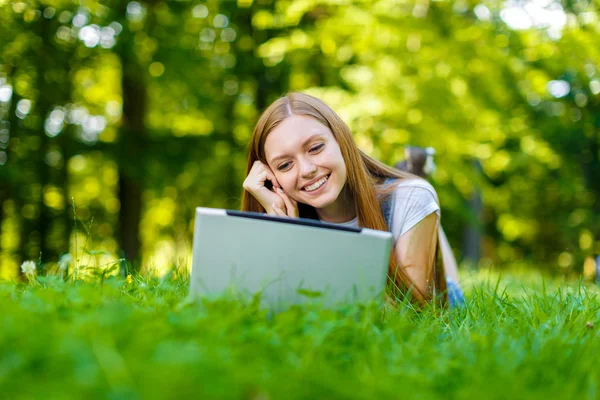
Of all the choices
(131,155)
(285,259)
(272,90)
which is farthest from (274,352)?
(272,90)

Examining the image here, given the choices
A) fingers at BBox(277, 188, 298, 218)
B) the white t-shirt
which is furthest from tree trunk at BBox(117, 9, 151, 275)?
the white t-shirt

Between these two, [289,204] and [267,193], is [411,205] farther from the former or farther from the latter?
[267,193]

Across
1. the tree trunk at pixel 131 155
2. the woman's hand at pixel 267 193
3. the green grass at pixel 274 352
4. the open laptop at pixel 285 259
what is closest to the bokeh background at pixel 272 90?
the tree trunk at pixel 131 155

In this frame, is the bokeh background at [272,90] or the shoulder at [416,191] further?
the bokeh background at [272,90]

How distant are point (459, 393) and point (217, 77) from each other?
29.1 ft

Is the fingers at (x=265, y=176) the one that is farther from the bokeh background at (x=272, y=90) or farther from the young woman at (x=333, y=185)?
the bokeh background at (x=272, y=90)

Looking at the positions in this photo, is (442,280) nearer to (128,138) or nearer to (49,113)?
(128,138)

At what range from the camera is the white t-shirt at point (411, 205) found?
2791 millimetres

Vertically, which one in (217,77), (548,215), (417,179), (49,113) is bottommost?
(548,215)

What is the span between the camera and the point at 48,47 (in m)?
8.46

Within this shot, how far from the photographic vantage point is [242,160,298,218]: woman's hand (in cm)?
299

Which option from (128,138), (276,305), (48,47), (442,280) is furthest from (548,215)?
(276,305)

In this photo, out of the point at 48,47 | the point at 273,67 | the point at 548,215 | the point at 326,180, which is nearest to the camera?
the point at 326,180

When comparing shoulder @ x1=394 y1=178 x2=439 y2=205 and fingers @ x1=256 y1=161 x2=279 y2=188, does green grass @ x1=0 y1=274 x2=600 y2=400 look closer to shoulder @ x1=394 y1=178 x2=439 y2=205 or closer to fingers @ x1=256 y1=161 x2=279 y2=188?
shoulder @ x1=394 y1=178 x2=439 y2=205
